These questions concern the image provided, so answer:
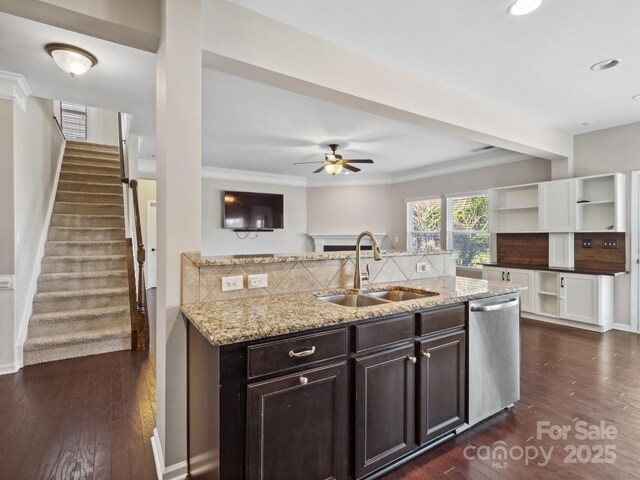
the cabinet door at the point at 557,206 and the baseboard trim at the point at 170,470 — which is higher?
the cabinet door at the point at 557,206

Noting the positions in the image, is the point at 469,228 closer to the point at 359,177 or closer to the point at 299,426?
the point at 359,177

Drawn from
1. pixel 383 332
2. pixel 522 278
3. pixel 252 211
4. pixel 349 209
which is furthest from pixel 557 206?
pixel 252 211

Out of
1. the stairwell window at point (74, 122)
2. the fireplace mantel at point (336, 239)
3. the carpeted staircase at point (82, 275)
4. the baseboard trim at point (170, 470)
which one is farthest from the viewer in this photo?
the fireplace mantel at point (336, 239)

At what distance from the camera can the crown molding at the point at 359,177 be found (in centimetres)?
571

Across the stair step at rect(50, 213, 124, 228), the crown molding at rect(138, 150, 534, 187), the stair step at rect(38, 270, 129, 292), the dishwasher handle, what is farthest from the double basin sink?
the crown molding at rect(138, 150, 534, 187)

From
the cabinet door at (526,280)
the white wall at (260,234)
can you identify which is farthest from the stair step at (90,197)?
the cabinet door at (526,280)

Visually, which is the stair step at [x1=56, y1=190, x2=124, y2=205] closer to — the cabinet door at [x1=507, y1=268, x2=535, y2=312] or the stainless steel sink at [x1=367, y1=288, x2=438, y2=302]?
the stainless steel sink at [x1=367, y1=288, x2=438, y2=302]

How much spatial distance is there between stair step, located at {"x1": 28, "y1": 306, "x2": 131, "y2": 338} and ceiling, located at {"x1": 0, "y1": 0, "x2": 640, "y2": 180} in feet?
7.43

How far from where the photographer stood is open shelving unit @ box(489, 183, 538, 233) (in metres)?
5.21

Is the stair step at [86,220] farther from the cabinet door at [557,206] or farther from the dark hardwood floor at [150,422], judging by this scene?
the cabinet door at [557,206]

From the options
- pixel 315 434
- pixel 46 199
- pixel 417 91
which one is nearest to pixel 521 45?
pixel 417 91

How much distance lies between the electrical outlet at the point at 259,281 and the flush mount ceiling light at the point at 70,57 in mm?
2163

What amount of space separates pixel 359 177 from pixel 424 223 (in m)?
1.91

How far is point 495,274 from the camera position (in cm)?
525
